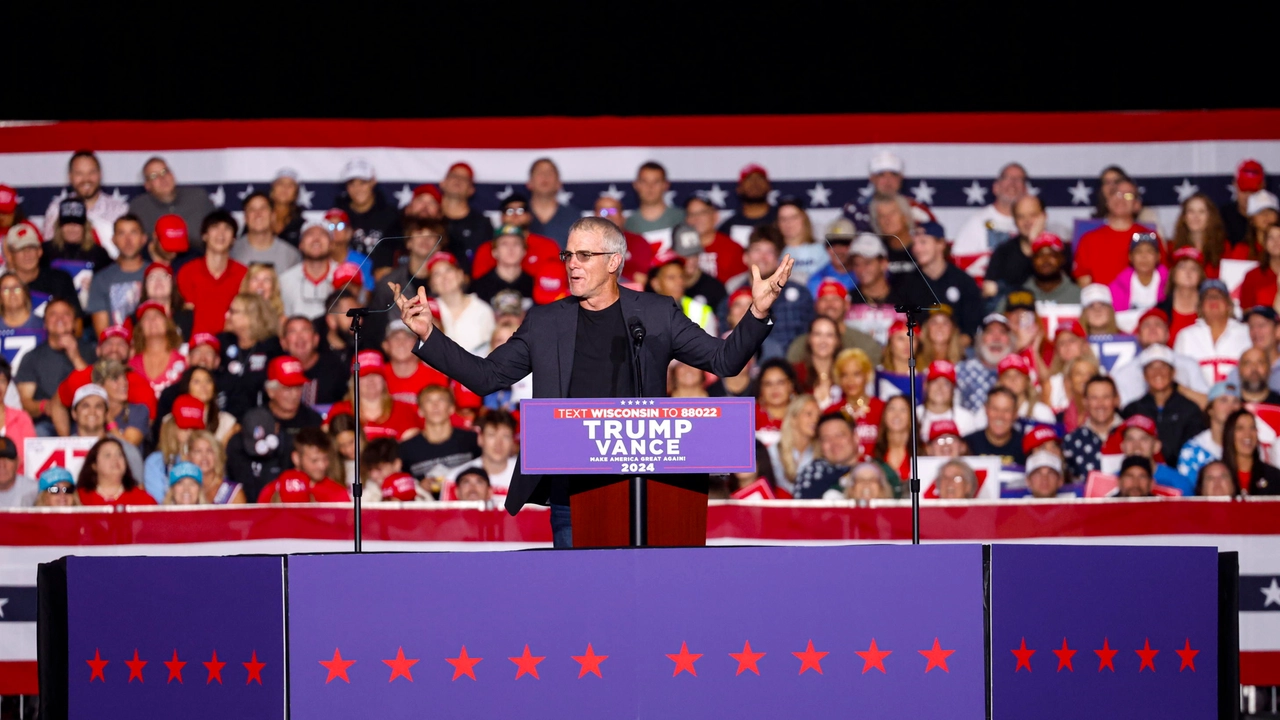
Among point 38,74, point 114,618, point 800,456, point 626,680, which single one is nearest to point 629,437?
point 626,680

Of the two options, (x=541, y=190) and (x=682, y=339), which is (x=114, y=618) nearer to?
Result: (x=682, y=339)

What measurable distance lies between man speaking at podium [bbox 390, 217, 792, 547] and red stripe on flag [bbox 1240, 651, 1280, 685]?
3.41 metres

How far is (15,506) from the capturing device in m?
6.33

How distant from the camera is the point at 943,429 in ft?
21.2

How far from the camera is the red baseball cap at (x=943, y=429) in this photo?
6.45 m

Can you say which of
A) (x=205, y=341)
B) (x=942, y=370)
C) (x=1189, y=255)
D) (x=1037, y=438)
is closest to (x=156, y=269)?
(x=205, y=341)

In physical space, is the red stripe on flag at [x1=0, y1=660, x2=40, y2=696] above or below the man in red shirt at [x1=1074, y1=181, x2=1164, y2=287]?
below

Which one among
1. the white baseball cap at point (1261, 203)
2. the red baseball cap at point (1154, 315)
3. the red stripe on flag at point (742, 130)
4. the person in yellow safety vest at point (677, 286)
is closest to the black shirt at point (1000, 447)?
the red baseball cap at point (1154, 315)

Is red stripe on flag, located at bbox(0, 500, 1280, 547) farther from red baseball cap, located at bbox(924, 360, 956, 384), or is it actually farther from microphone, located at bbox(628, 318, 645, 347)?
microphone, located at bbox(628, 318, 645, 347)

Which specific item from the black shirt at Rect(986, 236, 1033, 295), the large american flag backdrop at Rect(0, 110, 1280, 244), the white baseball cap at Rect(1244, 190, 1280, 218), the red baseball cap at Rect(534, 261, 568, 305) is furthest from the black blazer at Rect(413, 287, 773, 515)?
the white baseball cap at Rect(1244, 190, 1280, 218)

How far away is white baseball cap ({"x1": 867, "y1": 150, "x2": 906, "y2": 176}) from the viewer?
668 cm

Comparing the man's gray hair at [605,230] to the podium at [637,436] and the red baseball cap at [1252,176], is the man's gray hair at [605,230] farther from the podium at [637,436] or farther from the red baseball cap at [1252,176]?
the red baseball cap at [1252,176]

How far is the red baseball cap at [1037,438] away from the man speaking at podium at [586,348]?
2.99 metres

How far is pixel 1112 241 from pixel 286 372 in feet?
13.9
